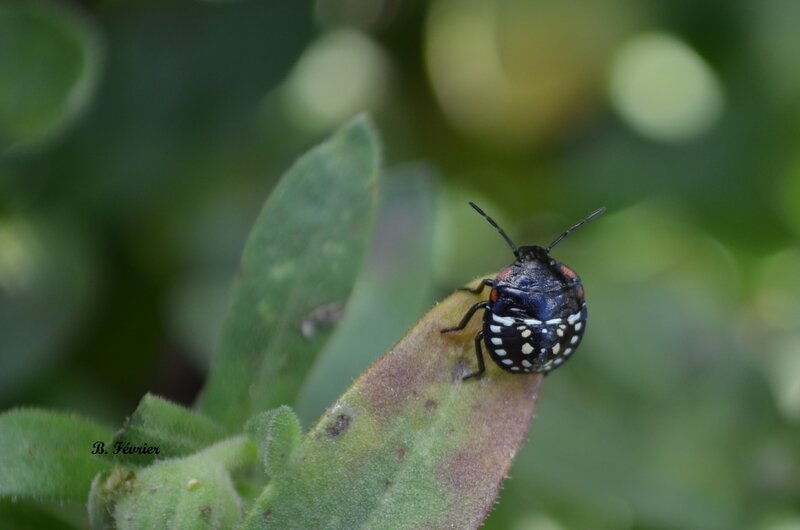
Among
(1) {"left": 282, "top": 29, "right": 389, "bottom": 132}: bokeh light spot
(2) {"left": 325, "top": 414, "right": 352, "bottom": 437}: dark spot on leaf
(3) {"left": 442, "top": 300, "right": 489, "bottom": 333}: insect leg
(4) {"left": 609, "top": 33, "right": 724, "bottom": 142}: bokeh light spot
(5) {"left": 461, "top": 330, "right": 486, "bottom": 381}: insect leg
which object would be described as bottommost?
(4) {"left": 609, "top": 33, "right": 724, "bottom": 142}: bokeh light spot

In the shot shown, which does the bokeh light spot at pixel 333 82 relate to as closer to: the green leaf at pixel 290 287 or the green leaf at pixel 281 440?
the green leaf at pixel 290 287

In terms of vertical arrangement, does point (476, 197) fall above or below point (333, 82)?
below

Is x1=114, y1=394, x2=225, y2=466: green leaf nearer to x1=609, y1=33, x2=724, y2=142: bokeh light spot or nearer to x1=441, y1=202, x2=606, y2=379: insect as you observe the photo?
x1=441, y1=202, x2=606, y2=379: insect

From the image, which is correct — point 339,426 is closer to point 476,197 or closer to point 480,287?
point 480,287

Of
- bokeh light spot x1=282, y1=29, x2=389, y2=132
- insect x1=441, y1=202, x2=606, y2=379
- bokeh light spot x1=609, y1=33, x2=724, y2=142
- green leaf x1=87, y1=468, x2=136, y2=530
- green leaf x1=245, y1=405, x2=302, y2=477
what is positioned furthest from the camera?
bokeh light spot x1=609, y1=33, x2=724, y2=142

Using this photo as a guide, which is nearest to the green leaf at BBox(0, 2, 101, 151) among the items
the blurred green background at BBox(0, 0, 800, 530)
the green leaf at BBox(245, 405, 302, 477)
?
the blurred green background at BBox(0, 0, 800, 530)

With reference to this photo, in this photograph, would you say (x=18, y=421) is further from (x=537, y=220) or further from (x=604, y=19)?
(x=604, y=19)

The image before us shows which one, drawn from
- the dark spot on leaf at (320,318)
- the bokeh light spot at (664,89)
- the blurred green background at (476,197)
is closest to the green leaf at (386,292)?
the blurred green background at (476,197)

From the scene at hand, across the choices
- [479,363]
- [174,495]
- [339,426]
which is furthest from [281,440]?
[479,363]
